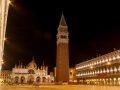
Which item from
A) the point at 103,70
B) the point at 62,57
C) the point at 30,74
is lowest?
the point at 30,74

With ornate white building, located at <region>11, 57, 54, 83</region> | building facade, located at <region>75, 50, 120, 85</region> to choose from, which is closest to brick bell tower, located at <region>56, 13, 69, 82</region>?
building facade, located at <region>75, 50, 120, 85</region>

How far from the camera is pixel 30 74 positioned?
100312 millimetres

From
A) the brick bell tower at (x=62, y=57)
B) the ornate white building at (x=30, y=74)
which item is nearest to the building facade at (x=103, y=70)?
the brick bell tower at (x=62, y=57)

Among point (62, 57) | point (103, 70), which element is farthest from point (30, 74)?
point (103, 70)

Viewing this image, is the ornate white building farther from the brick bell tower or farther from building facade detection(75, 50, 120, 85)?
the brick bell tower

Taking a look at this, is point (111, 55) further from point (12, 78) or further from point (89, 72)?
point (12, 78)

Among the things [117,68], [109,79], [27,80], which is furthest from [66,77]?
[27,80]

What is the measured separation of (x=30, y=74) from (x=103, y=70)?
51.3 m

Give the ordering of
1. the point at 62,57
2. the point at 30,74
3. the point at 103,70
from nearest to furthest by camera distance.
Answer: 1. the point at 103,70
2. the point at 62,57
3. the point at 30,74

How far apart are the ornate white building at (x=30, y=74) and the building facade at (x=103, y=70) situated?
85.6ft

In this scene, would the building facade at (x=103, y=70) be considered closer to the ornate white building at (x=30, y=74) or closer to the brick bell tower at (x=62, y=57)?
the brick bell tower at (x=62, y=57)

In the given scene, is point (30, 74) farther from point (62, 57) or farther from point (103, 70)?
point (103, 70)

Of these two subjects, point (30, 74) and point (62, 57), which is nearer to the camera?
point (62, 57)

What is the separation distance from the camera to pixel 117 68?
178ft
